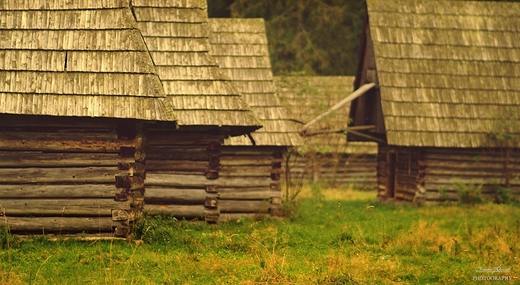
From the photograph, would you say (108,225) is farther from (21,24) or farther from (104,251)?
(21,24)

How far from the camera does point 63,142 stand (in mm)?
13266

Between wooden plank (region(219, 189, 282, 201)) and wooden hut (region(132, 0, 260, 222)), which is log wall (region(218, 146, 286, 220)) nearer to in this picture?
wooden plank (region(219, 189, 282, 201))

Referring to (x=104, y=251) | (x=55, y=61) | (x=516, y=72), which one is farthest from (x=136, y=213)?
(x=516, y=72)

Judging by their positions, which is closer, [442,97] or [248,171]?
[248,171]

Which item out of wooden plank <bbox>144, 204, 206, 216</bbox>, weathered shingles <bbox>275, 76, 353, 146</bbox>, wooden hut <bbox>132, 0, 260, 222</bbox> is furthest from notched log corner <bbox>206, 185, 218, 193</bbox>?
weathered shingles <bbox>275, 76, 353, 146</bbox>

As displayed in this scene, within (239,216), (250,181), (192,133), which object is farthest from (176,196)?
(250,181)

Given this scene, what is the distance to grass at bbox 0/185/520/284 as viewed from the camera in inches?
420

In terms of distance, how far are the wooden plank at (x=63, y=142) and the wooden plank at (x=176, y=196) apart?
8.65ft

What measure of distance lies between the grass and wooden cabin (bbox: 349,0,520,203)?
229 inches

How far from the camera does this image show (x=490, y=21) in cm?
2550

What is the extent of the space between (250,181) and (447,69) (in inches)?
344

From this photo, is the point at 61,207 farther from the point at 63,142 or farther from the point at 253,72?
the point at 253,72

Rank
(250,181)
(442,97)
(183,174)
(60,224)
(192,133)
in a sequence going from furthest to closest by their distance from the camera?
1. (442,97)
2. (250,181)
3. (192,133)
4. (183,174)
5. (60,224)

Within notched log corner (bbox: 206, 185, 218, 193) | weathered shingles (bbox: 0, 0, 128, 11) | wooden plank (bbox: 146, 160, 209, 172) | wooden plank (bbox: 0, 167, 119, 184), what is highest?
weathered shingles (bbox: 0, 0, 128, 11)
